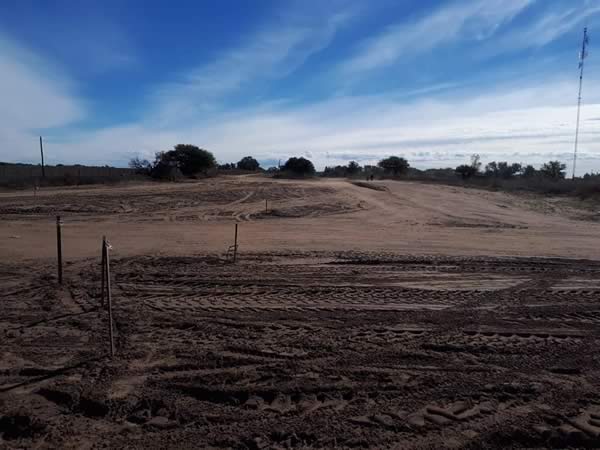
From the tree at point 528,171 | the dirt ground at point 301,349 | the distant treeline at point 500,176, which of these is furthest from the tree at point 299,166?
the dirt ground at point 301,349

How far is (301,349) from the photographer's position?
16.1 ft

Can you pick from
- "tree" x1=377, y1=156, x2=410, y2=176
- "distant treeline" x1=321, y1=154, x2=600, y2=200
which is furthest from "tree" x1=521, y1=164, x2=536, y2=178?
"tree" x1=377, y1=156, x2=410, y2=176

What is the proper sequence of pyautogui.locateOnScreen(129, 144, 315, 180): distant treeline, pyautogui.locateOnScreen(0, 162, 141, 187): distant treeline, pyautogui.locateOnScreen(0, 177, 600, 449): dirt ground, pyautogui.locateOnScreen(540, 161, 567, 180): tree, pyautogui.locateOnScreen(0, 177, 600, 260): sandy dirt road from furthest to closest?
pyautogui.locateOnScreen(540, 161, 567, 180): tree, pyautogui.locateOnScreen(129, 144, 315, 180): distant treeline, pyautogui.locateOnScreen(0, 162, 141, 187): distant treeline, pyautogui.locateOnScreen(0, 177, 600, 260): sandy dirt road, pyautogui.locateOnScreen(0, 177, 600, 449): dirt ground

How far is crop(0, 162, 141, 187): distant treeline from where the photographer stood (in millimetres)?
33938

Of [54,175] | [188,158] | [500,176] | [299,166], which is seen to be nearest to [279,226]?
[54,175]

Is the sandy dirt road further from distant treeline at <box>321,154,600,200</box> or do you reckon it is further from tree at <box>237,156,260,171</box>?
tree at <box>237,156,260,171</box>

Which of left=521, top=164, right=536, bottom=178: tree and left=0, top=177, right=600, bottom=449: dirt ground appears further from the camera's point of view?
left=521, top=164, right=536, bottom=178: tree

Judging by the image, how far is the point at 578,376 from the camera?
14.6 feet

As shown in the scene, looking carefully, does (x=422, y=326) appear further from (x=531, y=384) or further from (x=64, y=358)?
(x=64, y=358)

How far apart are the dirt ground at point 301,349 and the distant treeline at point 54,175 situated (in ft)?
90.7

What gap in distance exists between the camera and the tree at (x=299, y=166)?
213ft

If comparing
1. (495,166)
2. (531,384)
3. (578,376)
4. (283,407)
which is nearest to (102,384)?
(283,407)

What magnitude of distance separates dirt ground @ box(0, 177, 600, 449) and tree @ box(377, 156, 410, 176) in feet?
217

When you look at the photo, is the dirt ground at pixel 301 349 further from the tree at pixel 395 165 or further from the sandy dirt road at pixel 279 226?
the tree at pixel 395 165
